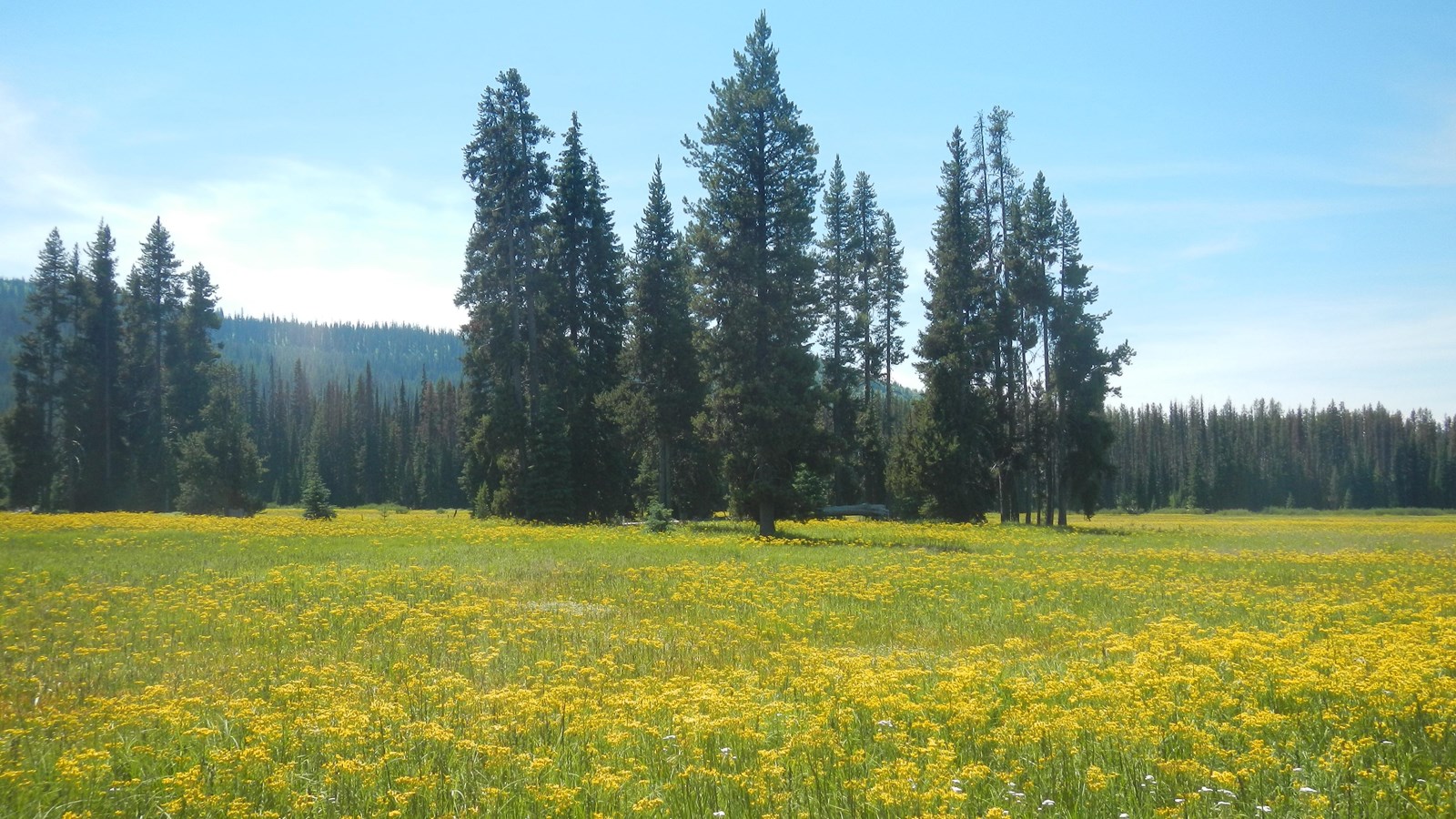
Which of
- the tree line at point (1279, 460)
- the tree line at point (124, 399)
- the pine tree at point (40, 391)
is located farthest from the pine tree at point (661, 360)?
the tree line at point (1279, 460)

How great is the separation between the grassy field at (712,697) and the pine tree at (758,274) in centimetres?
1516

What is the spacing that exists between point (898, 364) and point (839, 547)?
32724 mm

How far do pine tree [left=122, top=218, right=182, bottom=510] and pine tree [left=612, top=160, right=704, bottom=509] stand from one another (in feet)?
116

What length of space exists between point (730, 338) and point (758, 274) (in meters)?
2.59

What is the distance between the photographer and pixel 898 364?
56219mm

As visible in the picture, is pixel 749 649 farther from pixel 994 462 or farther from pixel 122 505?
pixel 122 505

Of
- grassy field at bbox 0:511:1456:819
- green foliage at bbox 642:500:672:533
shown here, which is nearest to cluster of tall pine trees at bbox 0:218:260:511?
green foliage at bbox 642:500:672:533

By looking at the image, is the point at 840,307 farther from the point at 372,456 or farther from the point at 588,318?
the point at 372,456

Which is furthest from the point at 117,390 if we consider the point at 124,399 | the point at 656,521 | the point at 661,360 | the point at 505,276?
the point at 656,521

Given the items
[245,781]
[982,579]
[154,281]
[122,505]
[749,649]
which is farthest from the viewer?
[154,281]

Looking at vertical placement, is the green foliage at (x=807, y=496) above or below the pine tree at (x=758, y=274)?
below

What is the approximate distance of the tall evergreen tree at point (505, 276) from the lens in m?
40.2

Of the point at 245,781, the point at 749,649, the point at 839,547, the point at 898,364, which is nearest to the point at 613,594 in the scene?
the point at 749,649

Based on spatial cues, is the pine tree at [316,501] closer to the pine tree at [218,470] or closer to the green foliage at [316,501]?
the green foliage at [316,501]
